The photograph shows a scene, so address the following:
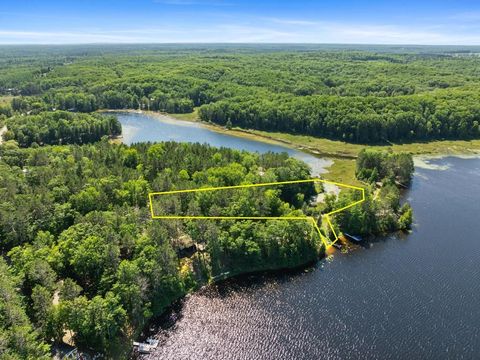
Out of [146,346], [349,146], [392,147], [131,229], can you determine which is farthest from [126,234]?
[392,147]

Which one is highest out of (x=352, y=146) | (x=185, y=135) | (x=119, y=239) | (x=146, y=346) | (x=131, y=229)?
(x=131, y=229)

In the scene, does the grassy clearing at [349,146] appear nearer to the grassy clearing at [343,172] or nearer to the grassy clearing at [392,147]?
the grassy clearing at [392,147]

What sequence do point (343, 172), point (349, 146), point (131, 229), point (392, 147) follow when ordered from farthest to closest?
point (349, 146), point (392, 147), point (343, 172), point (131, 229)

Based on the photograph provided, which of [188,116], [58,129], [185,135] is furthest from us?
[188,116]

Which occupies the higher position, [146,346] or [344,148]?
[146,346]

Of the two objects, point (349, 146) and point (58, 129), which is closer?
point (349, 146)

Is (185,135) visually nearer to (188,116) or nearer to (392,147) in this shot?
(188,116)

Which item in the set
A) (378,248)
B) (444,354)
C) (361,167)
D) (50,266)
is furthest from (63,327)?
(361,167)

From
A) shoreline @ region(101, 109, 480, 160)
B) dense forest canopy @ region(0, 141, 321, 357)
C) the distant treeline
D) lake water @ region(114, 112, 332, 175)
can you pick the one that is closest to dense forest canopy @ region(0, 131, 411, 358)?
dense forest canopy @ region(0, 141, 321, 357)

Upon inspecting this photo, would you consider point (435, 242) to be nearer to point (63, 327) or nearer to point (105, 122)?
point (63, 327)
